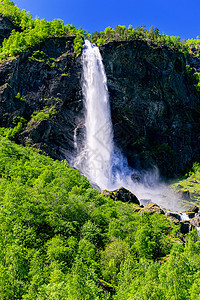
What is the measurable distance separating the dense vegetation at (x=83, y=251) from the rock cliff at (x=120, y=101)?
24.3 meters

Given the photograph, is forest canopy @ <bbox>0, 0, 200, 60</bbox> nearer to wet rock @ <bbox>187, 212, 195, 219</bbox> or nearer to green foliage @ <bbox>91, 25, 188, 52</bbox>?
green foliage @ <bbox>91, 25, 188, 52</bbox>

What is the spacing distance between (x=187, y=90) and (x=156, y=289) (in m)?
75.6

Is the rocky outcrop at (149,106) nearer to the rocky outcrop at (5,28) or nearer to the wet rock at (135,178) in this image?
the wet rock at (135,178)

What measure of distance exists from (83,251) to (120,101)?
165 feet

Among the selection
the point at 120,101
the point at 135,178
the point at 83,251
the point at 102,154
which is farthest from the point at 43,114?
the point at 83,251

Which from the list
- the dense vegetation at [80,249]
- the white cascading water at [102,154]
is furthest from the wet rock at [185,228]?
the white cascading water at [102,154]

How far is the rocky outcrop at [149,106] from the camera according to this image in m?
66.3

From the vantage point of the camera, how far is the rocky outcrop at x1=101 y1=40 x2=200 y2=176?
218 ft

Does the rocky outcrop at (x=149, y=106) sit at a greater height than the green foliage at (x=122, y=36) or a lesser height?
lesser

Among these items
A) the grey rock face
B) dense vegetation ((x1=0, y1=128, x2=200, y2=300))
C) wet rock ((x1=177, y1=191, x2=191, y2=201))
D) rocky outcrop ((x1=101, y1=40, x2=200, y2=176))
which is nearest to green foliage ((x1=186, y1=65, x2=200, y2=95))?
the grey rock face

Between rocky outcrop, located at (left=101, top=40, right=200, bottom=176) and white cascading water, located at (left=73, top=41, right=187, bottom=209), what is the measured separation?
2326 millimetres

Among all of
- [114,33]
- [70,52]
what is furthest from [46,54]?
[114,33]

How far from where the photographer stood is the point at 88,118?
62000 mm

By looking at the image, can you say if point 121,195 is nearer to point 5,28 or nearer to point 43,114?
point 43,114
